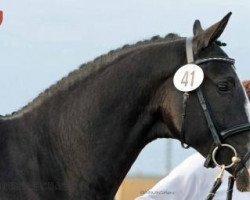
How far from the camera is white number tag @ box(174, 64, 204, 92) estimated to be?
11.9 ft

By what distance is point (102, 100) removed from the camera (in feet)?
A: 12.1

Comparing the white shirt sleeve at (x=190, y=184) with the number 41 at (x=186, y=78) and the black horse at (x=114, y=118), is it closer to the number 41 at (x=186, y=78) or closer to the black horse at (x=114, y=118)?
the black horse at (x=114, y=118)

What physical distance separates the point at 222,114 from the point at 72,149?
869 mm

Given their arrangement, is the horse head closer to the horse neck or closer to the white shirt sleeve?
the horse neck

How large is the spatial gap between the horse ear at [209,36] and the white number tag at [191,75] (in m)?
0.11

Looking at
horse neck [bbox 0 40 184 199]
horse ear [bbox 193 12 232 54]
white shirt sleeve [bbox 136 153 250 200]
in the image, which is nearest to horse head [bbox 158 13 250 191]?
horse ear [bbox 193 12 232 54]

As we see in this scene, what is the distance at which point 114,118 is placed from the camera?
12.1ft

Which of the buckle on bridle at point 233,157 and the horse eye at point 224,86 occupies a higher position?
the horse eye at point 224,86

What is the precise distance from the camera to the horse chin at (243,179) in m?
3.63

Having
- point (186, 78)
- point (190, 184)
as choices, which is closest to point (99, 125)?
point (186, 78)

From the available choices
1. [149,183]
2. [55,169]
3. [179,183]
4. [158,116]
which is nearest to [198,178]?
[179,183]

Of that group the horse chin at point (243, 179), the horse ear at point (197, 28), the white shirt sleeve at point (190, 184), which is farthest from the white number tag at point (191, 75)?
the white shirt sleeve at point (190, 184)

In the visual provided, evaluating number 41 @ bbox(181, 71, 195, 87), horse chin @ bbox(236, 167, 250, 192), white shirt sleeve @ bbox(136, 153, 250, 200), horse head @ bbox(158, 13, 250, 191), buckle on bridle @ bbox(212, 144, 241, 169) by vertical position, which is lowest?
white shirt sleeve @ bbox(136, 153, 250, 200)

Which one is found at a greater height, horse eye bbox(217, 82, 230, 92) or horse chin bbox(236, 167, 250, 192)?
horse eye bbox(217, 82, 230, 92)
